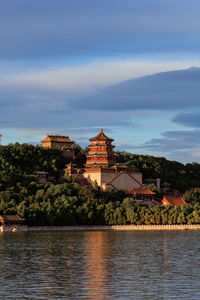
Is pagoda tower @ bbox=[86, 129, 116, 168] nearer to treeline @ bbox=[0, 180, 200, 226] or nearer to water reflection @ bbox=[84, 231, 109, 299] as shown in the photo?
treeline @ bbox=[0, 180, 200, 226]

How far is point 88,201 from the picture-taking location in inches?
4299

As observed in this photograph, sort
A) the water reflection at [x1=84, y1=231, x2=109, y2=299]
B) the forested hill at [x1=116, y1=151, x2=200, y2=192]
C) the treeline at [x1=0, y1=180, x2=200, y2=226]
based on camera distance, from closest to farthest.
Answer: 1. the water reflection at [x1=84, y1=231, x2=109, y2=299]
2. the treeline at [x1=0, y1=180, x2=200, y2=226]
3. the forested hill at [x1=116, y1=151, x2=200, y2=192]

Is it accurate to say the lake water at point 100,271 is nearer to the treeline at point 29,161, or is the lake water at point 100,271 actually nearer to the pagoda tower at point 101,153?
the treeline at point 29,161

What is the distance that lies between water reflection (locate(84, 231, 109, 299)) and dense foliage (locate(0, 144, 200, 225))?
2892 centimetres

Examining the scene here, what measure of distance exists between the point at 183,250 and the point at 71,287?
82.3ft

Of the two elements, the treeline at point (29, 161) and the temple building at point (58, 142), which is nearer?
the treeline at point (29, 161)

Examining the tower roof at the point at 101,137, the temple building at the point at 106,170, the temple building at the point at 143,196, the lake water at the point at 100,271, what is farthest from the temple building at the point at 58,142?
the lake water at the point at 100,271

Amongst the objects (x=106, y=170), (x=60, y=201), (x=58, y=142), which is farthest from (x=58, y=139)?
(x=60, y=201)

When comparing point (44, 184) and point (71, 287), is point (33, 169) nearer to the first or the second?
point (44, 184)

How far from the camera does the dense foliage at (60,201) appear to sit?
10250cm

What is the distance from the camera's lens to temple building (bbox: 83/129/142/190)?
125 m

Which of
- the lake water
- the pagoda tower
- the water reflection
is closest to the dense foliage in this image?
the pagoda tower

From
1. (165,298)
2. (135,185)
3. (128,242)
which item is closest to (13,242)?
(128,242)

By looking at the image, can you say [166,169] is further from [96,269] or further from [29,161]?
[96,269]
